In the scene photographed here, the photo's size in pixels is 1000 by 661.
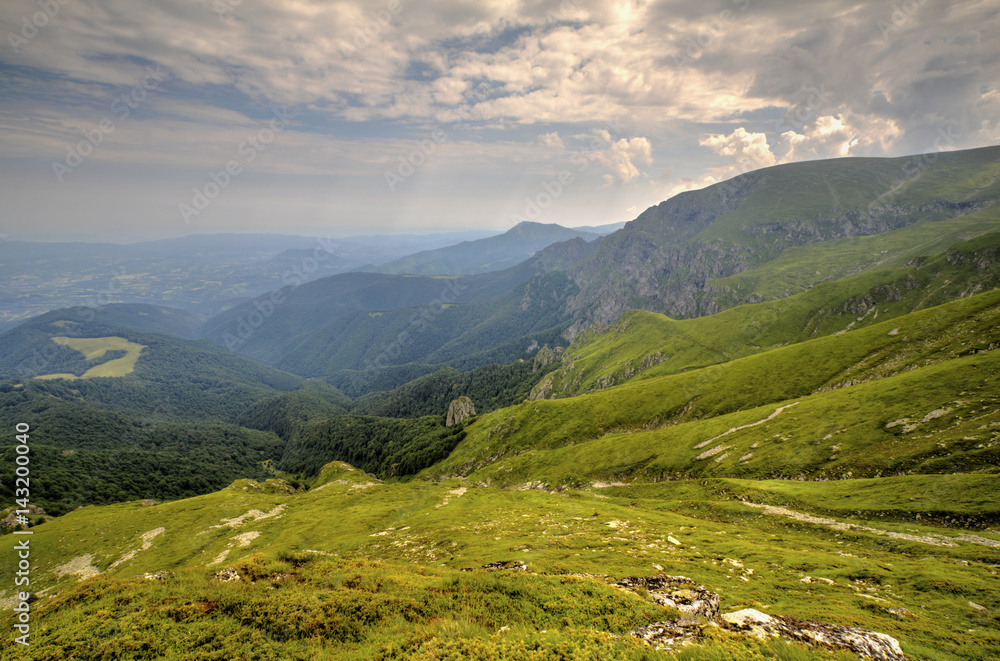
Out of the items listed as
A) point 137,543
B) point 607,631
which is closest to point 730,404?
point 607,631

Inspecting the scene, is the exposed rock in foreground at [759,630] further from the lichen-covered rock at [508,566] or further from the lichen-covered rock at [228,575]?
Result: the lichen-covered rock at [228,575]

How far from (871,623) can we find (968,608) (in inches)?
353

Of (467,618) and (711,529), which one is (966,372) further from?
(467,618)

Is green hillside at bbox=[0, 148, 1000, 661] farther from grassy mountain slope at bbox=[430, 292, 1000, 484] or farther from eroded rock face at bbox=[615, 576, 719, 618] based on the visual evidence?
grassy mountain slope at bbox=[430, 292, 1000, 484]

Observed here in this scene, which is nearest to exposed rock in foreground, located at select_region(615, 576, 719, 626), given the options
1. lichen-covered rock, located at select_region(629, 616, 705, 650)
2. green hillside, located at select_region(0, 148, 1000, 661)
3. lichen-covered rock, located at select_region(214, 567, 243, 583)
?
green hillside, located at select_region(0, 148, 1000, 661)

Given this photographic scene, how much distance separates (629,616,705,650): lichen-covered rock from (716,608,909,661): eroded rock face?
1.91 metres

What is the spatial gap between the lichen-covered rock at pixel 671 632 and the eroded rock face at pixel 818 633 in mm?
1912

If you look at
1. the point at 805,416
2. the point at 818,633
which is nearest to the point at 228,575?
the point at 818,633

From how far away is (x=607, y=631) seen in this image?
55.9 feet

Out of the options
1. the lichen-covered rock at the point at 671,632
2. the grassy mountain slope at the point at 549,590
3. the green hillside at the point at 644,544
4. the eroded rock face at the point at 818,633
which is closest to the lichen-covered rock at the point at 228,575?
the green hillside at the point at 644,544

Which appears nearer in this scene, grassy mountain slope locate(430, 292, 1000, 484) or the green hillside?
the green hillside

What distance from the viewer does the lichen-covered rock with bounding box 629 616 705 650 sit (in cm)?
1575

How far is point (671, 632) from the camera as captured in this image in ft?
54.7

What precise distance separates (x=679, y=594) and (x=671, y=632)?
16.7 ft
